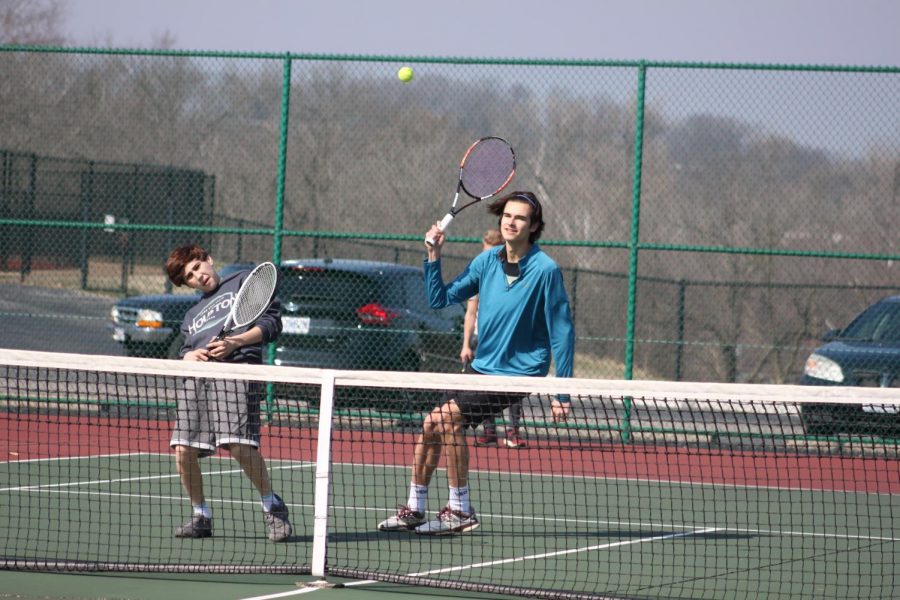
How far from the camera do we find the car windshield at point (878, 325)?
11977 millimetres

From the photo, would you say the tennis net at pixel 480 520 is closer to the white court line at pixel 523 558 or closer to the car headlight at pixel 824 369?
the white court line at pixel 523 558

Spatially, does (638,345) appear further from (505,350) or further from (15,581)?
(15,581)

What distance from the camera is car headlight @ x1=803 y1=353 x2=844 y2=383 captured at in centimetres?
1170

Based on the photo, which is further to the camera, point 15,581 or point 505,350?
point 505,350

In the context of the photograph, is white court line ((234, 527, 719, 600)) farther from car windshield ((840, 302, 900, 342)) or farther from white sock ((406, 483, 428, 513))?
car windshield ((840, 302, 900, 342))

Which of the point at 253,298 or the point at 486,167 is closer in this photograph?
the point at 253,298

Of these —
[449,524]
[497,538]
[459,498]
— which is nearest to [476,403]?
[459,498]

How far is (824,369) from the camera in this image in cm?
1187

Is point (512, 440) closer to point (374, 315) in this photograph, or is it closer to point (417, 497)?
point (374, 315)

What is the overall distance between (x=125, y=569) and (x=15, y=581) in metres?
0.43

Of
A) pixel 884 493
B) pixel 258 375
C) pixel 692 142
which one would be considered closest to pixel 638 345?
pixel 692 142

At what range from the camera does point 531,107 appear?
21016 millimetres

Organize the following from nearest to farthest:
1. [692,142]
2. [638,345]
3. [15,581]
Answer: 1. [15,581]
2. [638,345]
3. [692,142]

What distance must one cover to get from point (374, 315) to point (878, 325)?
4.44 metres
